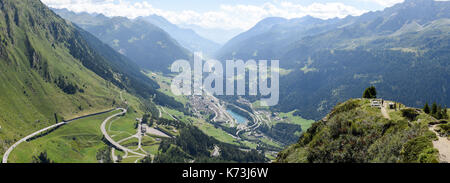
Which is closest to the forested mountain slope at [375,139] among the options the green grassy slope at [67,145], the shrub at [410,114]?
→ the shrub at [410,114]

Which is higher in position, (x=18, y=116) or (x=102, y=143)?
(x=18, y=116)

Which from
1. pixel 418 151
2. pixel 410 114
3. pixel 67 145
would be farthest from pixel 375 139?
pixel 67 145

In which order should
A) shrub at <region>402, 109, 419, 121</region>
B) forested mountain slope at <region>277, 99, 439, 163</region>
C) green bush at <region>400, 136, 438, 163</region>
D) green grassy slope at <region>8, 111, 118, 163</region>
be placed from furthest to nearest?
1. green grassy slope at <region>8, 111, 118, 163</region>
2. shrub at <region>402, 109, 419, 121</region>
3. forested mountain slope at <region>277, 99, 439, 163</region>
4. green bush at <region>400, 136, 438, 163</region>

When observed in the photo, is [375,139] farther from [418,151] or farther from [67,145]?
[67,145]

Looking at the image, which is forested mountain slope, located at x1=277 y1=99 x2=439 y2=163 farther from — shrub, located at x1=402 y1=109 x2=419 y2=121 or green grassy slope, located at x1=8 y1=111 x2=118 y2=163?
green grassy slope, located at x1=8 y1=111 x2=118 y2=163

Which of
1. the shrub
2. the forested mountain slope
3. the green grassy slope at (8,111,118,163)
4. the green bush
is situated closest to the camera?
the green bush

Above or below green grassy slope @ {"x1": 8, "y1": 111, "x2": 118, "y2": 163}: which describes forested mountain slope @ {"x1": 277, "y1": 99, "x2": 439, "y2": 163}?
above

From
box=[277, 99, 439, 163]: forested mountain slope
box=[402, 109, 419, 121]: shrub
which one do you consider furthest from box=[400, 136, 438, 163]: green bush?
box=[402, 109, 419, 121]: shrub
